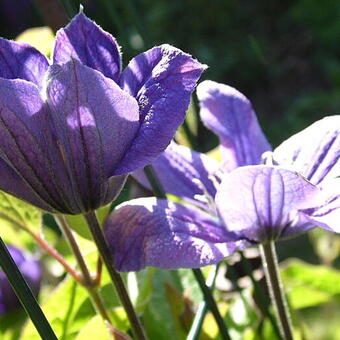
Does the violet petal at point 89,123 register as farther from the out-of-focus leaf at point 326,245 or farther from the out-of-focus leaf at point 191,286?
the out-of-focus leaf at point 326,245

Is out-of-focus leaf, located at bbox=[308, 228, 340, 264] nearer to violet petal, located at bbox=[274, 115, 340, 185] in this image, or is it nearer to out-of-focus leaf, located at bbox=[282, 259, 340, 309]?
out-of-focus leaf, located at bbox=[282, 259, 340, 309]

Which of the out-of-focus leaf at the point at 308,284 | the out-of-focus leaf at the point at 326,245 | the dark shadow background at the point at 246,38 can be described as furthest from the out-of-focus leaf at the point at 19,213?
the dark shadow background at the point at 246,38

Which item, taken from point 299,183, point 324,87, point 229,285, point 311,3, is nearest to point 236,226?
point 299,183

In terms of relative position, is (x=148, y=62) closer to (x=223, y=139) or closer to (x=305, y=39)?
(x=223, y=139)

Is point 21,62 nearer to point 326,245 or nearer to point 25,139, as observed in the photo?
point 25,139

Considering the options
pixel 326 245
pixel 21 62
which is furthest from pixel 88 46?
pixel 326 245
